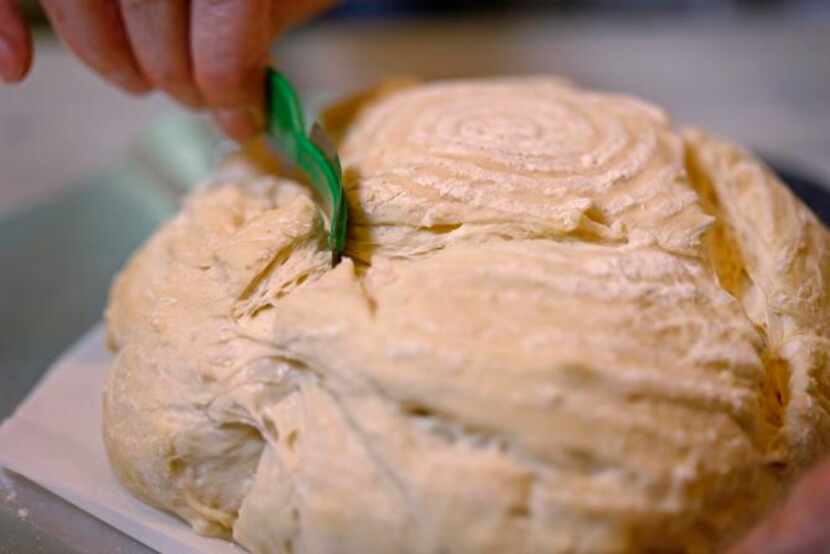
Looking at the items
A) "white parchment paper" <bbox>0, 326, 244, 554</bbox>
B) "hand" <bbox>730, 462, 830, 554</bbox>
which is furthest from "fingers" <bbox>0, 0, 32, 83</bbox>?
"hand" <bbox>730, 462, 830, 554</bbox>

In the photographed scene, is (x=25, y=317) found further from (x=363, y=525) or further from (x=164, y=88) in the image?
(x=363, y=525)

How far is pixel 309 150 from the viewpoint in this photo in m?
1.18

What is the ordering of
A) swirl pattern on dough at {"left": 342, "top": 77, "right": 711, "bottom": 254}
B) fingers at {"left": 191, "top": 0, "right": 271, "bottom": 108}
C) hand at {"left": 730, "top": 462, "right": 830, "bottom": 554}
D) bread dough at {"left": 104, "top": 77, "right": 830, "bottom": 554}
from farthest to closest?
fingers at {"left": 191, "top": 0, "right": 271, "bottom": 108} → swirl pattern on dough at {"left": 342, "top": 77, "right": 711, "bottom": 254} → bread dough at {"left": 104, "top": 77, "right": 830, "bottom": 554} → hand at {"left": 730, "top": 462, "right": 830, "bottom": 554}

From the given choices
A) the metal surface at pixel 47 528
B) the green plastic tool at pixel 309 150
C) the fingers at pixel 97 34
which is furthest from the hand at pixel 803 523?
the fingers at pixel 97 34

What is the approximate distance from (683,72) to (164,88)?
6.64 feet

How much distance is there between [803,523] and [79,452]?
1003 millimetres

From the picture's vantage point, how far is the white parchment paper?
1.04m

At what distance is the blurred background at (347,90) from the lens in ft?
5.72

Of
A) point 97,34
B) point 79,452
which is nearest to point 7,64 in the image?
point 97,34

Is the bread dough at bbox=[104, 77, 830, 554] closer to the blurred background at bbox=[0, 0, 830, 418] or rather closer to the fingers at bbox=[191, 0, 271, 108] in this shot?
the fingers at bbox=[191, 0, 271, 108]

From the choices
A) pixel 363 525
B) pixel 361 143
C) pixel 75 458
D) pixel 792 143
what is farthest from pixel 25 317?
pixel 792 143

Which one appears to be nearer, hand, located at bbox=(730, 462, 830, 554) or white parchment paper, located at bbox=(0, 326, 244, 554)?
hand, located at bbox=(730, 462, 830, 554)

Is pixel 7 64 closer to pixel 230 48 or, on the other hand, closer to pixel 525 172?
pixel 230 48

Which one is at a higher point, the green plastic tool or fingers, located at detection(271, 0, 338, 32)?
fingers, located at detection(271, 0, 338, 32)
